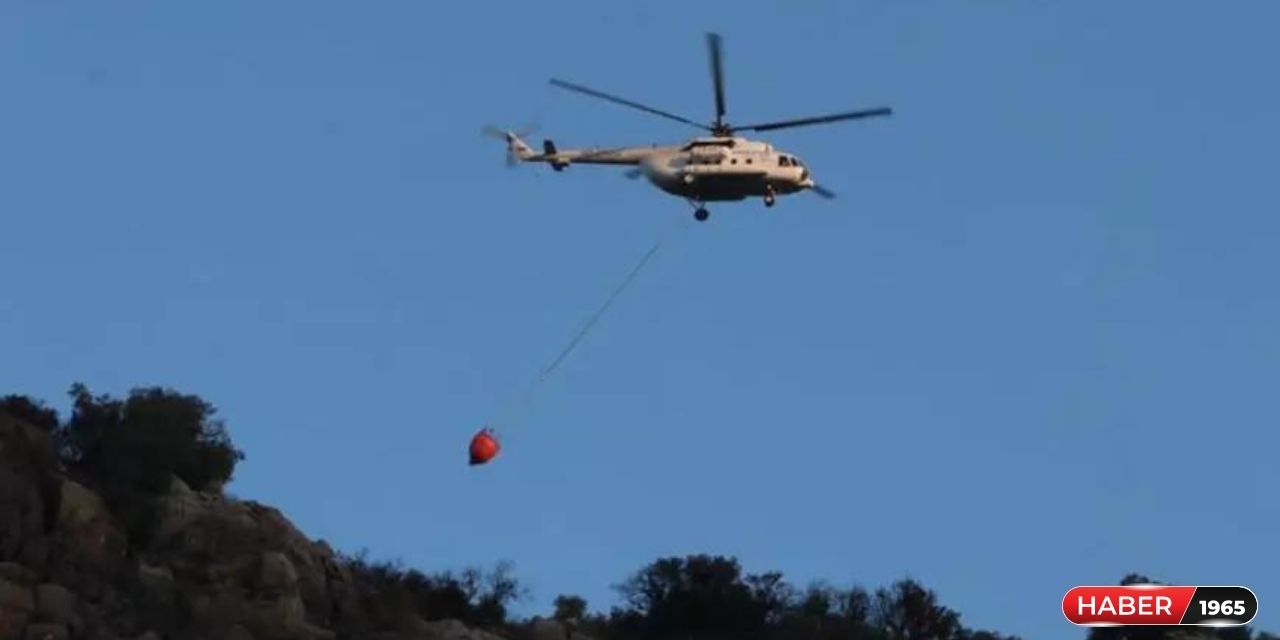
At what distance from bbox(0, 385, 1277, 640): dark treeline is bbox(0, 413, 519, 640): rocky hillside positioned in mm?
1990

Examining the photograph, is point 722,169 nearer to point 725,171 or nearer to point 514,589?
point 725,171

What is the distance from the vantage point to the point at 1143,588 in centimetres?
8000

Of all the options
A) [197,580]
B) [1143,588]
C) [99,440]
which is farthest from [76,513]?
[1143,588]

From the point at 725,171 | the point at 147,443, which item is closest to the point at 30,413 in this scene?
the point at 147,443

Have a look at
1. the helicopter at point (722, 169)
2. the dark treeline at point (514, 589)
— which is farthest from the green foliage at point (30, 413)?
the helicopter at point (722, 169)

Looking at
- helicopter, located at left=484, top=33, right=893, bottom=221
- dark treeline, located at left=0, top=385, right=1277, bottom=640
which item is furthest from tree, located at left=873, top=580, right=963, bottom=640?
helicopter, located at left=484, top=33, right=893, bottom=221

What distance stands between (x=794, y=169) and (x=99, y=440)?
1717 inches

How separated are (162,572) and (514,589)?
21.2 m

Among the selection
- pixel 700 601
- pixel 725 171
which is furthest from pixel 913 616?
pixel 725 171

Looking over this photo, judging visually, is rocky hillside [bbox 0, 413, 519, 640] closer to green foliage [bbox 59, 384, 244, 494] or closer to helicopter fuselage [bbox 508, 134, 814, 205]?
green foliage [bbox 59, 384, 244, 494]

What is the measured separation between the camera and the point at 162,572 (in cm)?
11406

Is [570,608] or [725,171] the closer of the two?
[725,171]

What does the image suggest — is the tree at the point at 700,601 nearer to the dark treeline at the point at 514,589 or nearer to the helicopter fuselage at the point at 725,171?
the dark treeline at the point at 514,589

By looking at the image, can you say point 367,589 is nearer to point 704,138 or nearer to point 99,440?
point 99,440
